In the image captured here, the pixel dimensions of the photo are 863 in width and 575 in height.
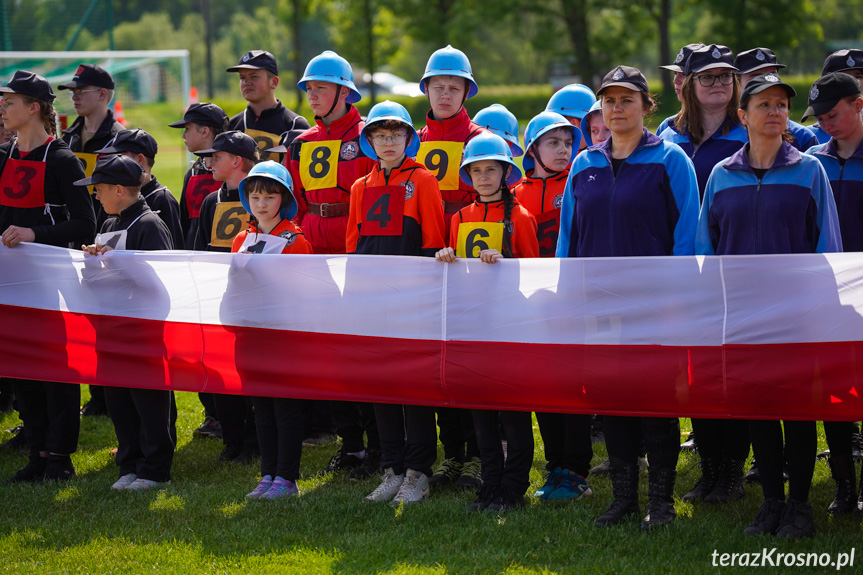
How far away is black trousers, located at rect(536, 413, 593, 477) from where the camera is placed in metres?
6.38

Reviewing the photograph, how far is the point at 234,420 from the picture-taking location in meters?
7.68

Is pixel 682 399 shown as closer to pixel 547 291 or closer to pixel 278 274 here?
pixel 547 291

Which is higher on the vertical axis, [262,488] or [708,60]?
[708,60]

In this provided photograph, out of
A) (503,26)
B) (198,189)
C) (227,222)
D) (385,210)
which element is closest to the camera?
(385,210)

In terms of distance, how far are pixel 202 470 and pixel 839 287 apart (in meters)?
4.65

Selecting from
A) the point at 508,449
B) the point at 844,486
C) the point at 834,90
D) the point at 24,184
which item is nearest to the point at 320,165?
the point at 24,184

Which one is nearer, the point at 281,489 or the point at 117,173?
the point at 281,489

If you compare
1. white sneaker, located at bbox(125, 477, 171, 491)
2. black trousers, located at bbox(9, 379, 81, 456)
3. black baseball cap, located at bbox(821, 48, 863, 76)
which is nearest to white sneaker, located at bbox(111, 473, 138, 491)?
white sneaker, located at bbox(125, 477, 171, 491)

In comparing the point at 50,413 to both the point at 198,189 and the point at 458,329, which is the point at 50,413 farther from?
the point at 458,329

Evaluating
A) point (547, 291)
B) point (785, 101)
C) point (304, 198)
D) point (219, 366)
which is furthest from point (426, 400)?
point (785, 101)

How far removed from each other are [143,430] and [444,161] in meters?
2.88

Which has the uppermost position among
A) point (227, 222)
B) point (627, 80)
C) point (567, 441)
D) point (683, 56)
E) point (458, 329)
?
point (683, 56)

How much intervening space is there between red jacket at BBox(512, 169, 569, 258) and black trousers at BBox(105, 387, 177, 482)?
9.47 feet

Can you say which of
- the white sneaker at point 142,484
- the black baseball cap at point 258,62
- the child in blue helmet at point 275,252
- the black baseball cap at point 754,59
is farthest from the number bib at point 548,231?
the black baseball cap at point 258,62
